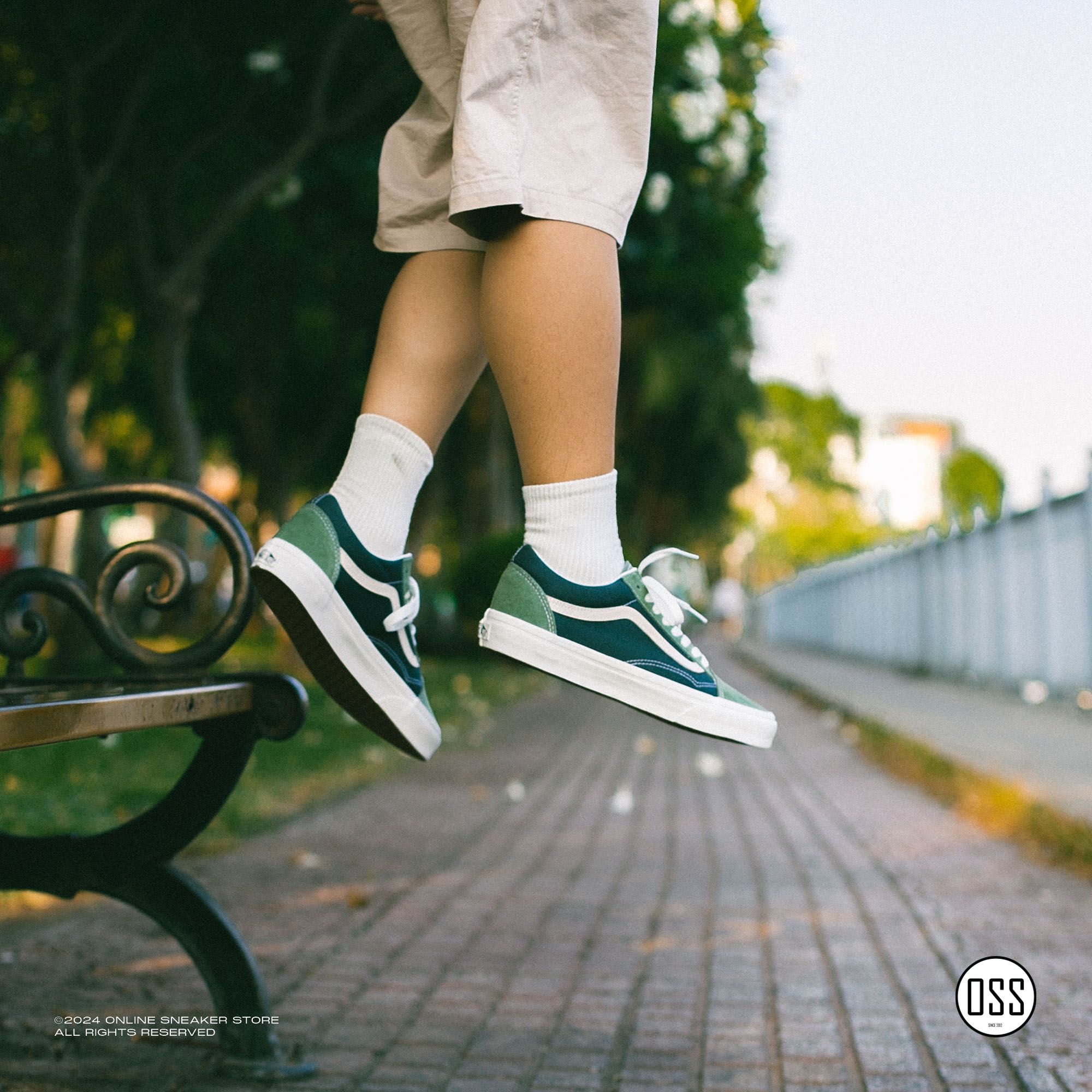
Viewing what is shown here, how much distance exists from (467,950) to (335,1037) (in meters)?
0.77

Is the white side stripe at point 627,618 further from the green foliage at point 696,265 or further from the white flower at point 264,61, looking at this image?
the white flower at point 264,61

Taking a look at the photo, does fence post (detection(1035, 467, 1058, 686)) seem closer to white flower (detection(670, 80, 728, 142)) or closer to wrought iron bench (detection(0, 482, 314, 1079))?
white flower (detection(670, 80, 728, 142))

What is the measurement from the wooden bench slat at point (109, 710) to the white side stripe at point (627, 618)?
1.75ft

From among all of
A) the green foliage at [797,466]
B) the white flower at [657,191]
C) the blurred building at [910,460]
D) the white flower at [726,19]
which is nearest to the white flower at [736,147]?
the white flower at [657,191]

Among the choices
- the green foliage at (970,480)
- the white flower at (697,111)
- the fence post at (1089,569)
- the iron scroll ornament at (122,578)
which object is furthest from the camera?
the green foliage at (970,480)

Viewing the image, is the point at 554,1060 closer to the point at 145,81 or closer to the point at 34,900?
the point at 34,900

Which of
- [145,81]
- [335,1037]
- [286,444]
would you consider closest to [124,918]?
[335,1037]

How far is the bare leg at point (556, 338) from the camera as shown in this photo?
6.33 feet

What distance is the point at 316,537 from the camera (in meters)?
1.94

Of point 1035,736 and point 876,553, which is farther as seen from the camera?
point 876,553

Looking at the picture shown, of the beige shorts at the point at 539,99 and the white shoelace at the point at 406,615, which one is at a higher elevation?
the beige shorts at the point at 539,99

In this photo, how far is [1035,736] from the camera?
8.18 metres

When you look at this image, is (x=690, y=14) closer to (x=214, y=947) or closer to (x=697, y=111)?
(x=697, y=111)

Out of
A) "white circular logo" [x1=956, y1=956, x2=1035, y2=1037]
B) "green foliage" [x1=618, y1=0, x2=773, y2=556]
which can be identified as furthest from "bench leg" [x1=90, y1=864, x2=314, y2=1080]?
"green foliage" [x1=618, y1=0, x2=773, y2=556]
